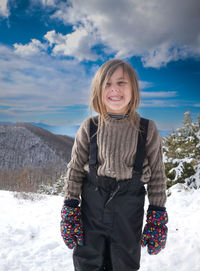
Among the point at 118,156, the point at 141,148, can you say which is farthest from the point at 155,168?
the point at 118,156

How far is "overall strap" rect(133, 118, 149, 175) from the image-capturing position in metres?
1.52

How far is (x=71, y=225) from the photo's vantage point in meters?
1.58

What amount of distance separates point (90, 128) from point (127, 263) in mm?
1068

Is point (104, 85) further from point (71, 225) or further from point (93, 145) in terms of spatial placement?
point (71, 225)

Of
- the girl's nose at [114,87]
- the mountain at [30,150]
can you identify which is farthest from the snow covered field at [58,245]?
the mountain at [30,150]

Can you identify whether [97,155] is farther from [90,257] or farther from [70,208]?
[90,257]

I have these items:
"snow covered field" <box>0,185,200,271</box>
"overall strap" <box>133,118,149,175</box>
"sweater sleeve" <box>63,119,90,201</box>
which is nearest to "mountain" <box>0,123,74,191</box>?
"snow covered field" <box>0,185,200,271</box>

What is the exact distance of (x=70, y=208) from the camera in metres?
1.61

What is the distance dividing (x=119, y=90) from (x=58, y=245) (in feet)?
9.67

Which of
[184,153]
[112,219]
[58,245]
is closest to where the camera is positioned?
[112,219]

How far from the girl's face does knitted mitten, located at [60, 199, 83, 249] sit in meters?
0.84

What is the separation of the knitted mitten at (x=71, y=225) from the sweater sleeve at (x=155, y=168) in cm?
62

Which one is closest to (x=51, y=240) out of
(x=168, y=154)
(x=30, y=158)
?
(x=168, y=154)

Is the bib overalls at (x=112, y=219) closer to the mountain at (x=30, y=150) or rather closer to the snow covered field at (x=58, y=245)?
the snow covered field at (x=58, y=245)
